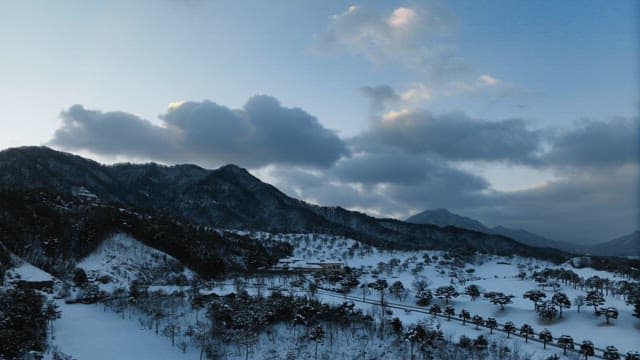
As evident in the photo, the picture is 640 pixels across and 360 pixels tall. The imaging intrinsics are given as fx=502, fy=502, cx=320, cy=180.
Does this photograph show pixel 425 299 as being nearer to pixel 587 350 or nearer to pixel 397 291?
pixel 397 291

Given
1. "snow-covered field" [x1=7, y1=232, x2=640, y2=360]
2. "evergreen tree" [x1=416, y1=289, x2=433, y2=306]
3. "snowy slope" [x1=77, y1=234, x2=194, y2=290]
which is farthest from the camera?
"snowy slope" [x1=77, y1=234, x2=194, y2=290]

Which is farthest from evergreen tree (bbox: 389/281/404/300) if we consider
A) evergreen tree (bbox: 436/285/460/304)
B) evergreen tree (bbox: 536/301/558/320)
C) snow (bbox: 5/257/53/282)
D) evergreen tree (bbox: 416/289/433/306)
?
snow (bbox: 5/257/53/282)

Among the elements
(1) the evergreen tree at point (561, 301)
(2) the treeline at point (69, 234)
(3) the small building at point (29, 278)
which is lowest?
(1) the evergreen tree at point (561, 301)

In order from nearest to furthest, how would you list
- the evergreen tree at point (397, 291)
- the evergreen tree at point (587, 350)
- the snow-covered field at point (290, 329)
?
the evergreen tree at point (587, 350) < the snow-covered field at point (290, 329) < the evergreen tree at point (397, 291)

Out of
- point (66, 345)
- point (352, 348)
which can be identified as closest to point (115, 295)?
point (66, 345)

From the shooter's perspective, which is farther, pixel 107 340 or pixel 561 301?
pixel 561 301

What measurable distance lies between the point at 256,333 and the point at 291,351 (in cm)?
830

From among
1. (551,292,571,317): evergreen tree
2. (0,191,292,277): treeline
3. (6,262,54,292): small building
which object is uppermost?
(0,191,292,277): treeline

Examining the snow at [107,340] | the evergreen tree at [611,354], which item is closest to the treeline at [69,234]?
the snow at [107,340]

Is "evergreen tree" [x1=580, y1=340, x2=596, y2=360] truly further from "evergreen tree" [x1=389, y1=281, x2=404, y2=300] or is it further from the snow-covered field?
"evergreen tree" [x1=389, y1=281, x2=404, y2=300]

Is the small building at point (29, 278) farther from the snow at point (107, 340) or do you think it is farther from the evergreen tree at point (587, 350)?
the evergreen tree at point (587, 350)

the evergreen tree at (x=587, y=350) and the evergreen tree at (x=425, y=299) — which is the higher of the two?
the evergreen tree at (x=425, y=299)

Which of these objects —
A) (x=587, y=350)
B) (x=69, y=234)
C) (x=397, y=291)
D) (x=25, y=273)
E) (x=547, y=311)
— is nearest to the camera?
(x=587, y=350)

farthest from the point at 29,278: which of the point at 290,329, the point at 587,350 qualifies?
the point at 587,350
